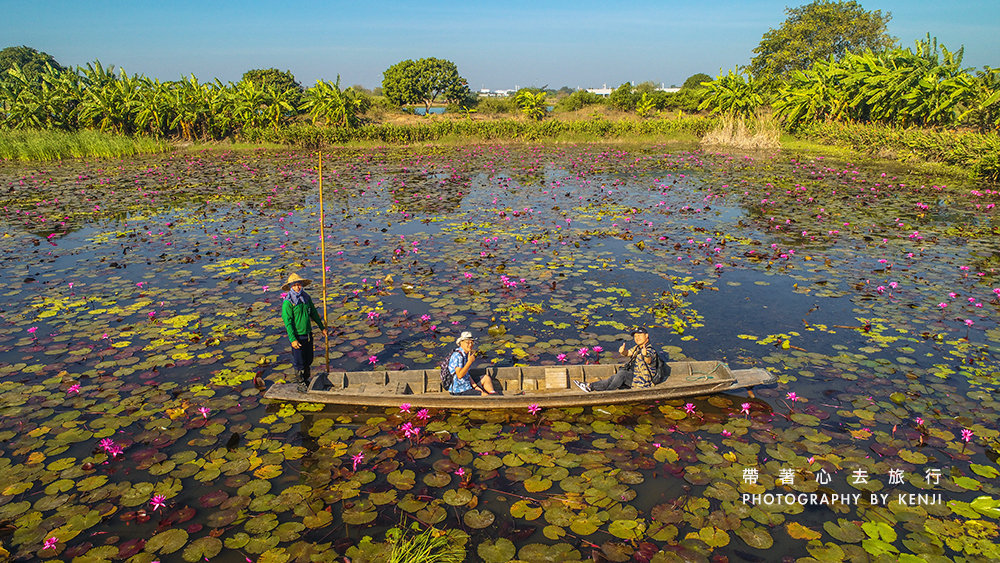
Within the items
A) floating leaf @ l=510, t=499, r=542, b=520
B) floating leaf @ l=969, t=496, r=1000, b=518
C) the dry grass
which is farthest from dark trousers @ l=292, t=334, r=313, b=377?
the dry grass

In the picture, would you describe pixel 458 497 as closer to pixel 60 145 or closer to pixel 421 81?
pixel 60 145

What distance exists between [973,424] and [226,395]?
8210mm

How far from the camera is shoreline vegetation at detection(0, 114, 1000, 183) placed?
2324cm

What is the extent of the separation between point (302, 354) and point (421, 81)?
58.9 metres

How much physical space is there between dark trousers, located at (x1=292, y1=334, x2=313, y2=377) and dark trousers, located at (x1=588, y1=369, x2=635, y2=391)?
3.36 meters

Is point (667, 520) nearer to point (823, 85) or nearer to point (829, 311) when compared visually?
point (829, 311)

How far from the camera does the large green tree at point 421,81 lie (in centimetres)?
6047

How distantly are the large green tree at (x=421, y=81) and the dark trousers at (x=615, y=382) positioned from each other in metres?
57.4

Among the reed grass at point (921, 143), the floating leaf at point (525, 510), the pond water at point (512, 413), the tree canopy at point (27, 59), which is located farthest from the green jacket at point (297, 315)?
the tree canopy at point (27, 59)

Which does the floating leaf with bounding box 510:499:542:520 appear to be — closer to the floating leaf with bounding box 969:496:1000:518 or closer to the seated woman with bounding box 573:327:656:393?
the seated woman with bounding box 573:327:656:393

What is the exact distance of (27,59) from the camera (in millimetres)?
73938

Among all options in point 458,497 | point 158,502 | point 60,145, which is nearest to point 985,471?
point 458,497

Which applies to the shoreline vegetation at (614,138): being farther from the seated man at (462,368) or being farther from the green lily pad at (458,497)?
the green lily pad at (458,497)

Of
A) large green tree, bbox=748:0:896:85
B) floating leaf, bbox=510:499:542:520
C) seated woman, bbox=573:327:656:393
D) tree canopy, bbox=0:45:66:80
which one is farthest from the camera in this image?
tree canopy, bbox=0:45:66:80
